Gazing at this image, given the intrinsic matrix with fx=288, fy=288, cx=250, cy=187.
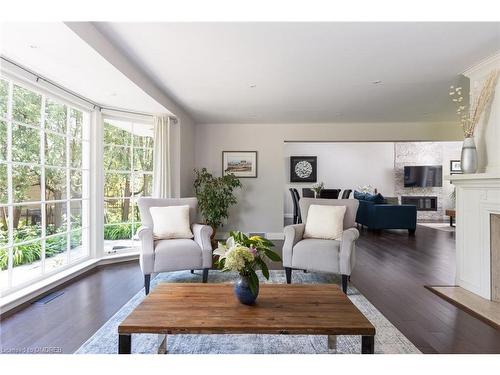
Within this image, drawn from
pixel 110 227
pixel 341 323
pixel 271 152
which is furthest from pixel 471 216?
pixel 110 227

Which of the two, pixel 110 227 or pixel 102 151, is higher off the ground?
pixel 102 151

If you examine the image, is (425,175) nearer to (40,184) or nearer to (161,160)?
(161,160)

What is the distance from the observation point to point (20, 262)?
2.91m

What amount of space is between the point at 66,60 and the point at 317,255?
10.2 feet

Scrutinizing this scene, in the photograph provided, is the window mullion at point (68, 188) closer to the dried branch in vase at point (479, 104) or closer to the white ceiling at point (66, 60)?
the white ceiling at point (66, 60)

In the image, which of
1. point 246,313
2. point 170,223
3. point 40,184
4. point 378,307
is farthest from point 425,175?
point 40,184

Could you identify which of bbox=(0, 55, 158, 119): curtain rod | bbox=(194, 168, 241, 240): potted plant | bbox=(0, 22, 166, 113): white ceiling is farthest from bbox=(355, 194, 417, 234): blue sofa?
bbox=(0, 22, 166, 113): white ceiling

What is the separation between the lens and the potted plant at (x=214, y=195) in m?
5.24

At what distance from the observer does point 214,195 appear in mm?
5285

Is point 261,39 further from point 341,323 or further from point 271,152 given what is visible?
point 271,152

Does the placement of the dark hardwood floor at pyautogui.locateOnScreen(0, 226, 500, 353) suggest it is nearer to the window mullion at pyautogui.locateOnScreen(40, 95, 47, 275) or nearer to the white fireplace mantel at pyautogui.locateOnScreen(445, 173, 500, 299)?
the white fireplace mantel at pyautogui.locateOnScreen(445, 173, 500, 299)
